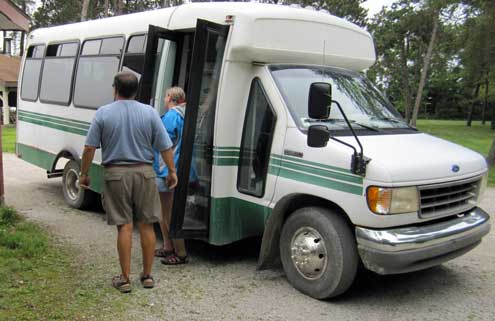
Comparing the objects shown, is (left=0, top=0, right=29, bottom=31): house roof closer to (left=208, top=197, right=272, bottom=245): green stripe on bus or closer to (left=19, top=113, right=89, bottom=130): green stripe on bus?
(left=19, top=113, right=89, bottom=130): green stripe on bus

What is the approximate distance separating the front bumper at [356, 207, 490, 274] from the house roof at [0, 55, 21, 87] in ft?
102

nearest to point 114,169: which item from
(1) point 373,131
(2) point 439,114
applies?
(1) point 373,131

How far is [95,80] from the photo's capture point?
7.23m

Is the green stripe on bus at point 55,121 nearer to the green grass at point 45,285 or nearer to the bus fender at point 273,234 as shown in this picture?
the green grass at point 45,285

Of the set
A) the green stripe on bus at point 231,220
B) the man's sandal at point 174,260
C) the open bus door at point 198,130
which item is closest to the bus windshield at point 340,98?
the open bus door at point 198,130

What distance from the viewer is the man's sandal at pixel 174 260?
5395 millimetres

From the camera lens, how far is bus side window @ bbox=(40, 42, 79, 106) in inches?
309

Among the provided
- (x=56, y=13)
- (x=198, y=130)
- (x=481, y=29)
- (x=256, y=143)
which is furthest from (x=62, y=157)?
(x=56, y=13)

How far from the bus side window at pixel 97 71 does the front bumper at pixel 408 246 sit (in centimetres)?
414

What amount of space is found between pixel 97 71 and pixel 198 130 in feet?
9.09

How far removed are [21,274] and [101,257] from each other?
0.95 m

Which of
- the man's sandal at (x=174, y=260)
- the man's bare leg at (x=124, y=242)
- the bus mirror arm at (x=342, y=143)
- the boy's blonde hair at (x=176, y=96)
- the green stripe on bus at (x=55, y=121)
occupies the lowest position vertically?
the man's sandal at (x=174, y=260)

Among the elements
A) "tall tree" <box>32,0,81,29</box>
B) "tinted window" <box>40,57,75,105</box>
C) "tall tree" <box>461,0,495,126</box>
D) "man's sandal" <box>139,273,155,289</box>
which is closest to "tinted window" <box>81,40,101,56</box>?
"tinted window" <box>40,57,75,105</box>

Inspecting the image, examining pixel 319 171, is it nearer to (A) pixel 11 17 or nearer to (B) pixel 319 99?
(B) pixel 319 99
